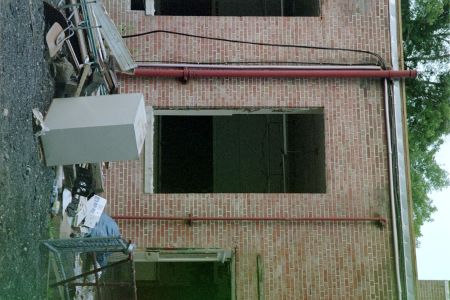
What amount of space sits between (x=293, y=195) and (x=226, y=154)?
424cm

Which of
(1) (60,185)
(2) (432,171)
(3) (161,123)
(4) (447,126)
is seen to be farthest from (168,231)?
(2) (432,171)

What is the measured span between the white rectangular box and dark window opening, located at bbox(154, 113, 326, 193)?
4949mm

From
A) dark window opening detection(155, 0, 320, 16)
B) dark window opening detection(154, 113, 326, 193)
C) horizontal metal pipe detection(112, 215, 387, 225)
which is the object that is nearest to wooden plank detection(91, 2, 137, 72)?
horizontal metal pipe detection(112, 215, 387, 225)

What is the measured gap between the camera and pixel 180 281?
12.4 meters

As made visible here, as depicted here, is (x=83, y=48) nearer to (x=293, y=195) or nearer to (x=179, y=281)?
(x=293, y=195)

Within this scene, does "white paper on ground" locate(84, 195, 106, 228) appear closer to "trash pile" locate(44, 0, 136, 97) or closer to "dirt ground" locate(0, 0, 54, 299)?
"dirt ground" locate(0, 0, 54, 299)

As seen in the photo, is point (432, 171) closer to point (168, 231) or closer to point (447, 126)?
point (447, 126)

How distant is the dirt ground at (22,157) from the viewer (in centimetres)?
632

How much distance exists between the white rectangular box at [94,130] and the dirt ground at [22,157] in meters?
0.22

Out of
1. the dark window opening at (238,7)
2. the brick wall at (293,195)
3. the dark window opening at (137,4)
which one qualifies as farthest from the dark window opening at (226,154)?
the brick wall at (293,195)

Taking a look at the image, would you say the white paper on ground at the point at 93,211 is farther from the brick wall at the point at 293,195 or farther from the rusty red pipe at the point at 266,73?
the rusty red pipe at the point at 266,73

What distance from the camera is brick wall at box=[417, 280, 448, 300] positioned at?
12570 mm

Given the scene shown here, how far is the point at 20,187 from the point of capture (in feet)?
22.2

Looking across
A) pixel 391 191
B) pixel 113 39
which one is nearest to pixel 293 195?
pixel 391 191
